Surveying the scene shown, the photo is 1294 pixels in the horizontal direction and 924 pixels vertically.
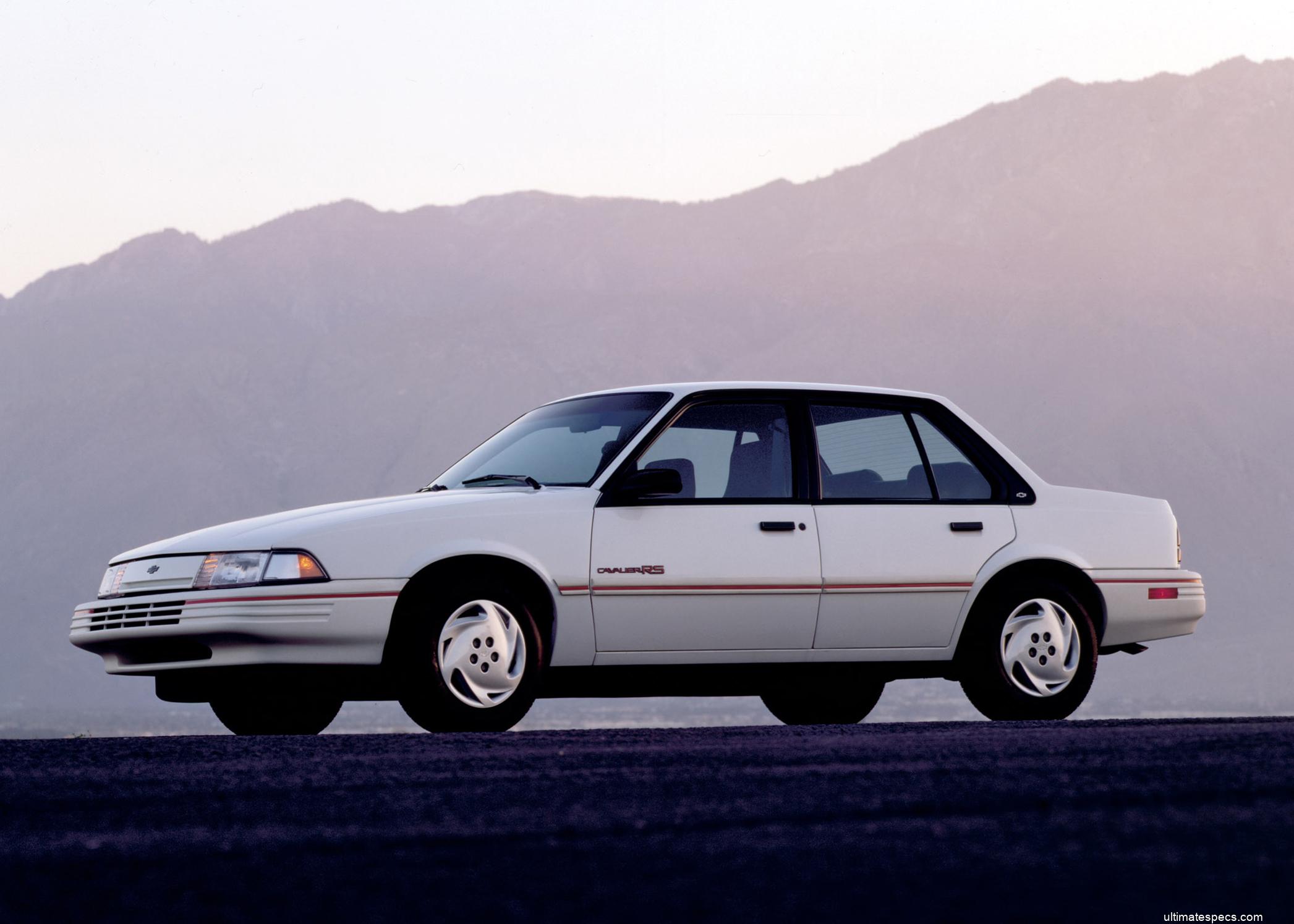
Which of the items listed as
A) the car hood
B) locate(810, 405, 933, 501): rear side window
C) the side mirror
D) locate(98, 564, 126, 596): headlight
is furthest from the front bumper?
locate(810, 405, 933, 501): rear side window

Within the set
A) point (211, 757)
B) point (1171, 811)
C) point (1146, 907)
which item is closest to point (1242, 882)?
point (1146, 907)

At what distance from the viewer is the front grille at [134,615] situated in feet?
26.1

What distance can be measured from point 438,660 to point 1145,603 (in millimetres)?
4001

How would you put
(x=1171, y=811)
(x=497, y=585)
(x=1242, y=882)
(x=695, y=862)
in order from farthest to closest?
1. (x=497, y=585)
2. (x=1171, y=811)
3. (x=695, y=862)
4. (x=1242, y=882)

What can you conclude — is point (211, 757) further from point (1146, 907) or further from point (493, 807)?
point (1146, 907)

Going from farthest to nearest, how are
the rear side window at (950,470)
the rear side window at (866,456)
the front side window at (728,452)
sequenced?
the rear side window at (950,470) → the rear side window at (866,456) → the front side window at (728,452)

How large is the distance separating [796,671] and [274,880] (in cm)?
536

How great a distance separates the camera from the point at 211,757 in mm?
6230

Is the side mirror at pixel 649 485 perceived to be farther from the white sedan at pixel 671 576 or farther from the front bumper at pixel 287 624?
the front bumper at pixel 287 624

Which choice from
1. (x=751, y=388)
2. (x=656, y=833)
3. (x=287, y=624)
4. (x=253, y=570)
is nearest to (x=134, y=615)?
(x=253, y=570)

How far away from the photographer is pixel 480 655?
7.86 m

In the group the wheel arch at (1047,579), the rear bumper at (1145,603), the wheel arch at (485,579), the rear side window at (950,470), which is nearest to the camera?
the wheel arch at (485,579)

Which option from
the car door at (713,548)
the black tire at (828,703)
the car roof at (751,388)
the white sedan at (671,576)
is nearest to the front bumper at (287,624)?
the white sedan at (671,576)

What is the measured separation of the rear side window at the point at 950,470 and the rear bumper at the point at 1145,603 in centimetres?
73
